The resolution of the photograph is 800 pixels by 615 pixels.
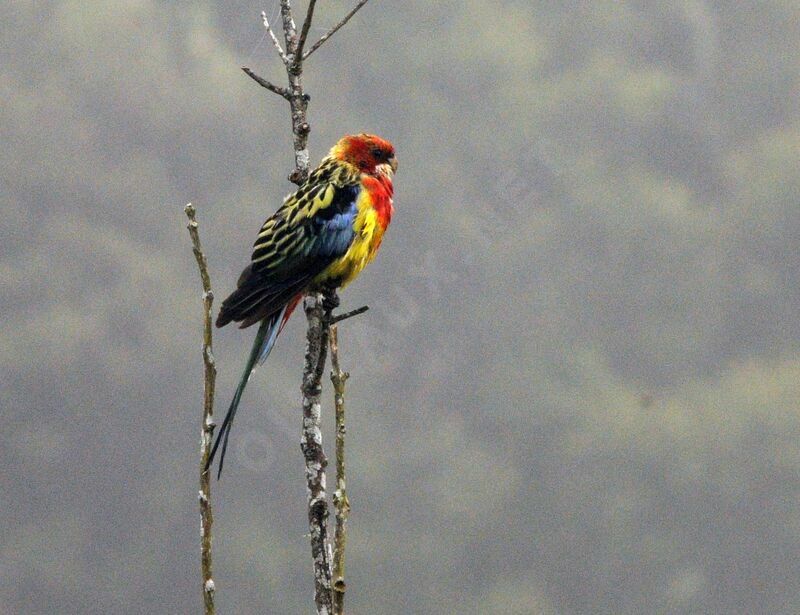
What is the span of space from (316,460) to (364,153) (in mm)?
2811

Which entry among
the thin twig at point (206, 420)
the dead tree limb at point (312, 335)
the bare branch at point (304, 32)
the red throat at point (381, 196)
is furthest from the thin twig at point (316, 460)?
the bare branch at point (304, 32)

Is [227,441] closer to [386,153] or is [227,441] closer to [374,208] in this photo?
[374,208]

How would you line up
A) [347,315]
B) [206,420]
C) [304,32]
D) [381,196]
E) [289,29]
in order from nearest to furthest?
[206,420] → [347,315] → [304,32] → [289,29] → [381,196]

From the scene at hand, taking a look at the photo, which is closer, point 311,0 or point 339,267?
point 311,0

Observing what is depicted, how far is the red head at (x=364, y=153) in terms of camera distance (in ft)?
24.4

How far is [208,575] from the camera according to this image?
165 inches

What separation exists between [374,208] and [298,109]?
116 cm

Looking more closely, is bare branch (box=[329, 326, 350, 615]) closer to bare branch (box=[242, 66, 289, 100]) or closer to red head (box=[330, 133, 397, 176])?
bare branch (box=[242, 66, 289, 100])

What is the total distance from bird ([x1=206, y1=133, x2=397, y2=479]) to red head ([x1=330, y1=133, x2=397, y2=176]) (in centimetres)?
3

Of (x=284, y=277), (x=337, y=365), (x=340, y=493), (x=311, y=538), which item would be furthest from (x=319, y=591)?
(x=284, y=277)

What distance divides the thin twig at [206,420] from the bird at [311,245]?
1.60 m

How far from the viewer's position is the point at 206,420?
4.45 meters

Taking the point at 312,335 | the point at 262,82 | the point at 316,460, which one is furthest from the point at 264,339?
the point at 262,82

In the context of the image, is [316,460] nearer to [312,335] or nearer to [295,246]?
[312,335]
